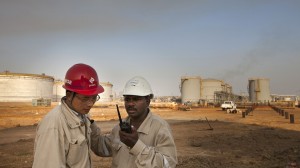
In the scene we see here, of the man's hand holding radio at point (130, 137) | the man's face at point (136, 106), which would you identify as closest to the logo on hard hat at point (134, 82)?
the man's face at point (136, 106)

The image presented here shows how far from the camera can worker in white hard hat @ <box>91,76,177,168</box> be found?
267 centimetres

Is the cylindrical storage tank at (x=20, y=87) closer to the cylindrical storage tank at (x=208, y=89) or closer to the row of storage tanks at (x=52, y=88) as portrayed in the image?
the row of storage tanks at (x=52, y=88)

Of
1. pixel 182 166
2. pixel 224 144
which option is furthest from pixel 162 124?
pixel 224 144

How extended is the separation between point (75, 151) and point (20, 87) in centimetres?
6472

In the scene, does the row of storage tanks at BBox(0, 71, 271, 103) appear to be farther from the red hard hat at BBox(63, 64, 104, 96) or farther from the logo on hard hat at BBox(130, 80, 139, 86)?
the red hard hat at BBox(63, 64, 104, 96)

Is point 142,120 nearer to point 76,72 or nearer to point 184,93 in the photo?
point 76,72

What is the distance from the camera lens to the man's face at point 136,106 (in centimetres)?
321

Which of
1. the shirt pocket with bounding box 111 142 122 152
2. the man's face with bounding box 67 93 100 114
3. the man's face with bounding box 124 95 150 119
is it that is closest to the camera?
the man's face with bounding box 67 93 100 114

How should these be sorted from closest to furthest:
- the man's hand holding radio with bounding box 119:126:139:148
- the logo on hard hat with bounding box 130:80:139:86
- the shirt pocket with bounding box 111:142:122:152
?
1. the man's hand holding radio with bounding box 119:126:139:148
2. the shirt pocket with bounding box 111:142:122:152
3. the logo on hard hat with bounding box 130:80:139:86

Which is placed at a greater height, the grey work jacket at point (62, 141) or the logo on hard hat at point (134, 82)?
the logo on hard hat at point (134, 82)

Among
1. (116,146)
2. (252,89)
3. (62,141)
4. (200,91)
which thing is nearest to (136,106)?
(116,146)

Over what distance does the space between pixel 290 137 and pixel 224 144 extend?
4.52 meters

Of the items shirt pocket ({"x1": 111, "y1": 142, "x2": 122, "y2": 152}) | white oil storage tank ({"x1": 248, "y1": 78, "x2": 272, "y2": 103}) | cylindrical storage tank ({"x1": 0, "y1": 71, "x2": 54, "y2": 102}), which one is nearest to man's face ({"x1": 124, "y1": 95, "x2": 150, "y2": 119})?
shirt pocket ({"x1": 111, "y1": 142, "x2": 122, "y2": 152})

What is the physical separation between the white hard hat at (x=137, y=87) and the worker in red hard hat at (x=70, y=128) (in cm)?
42
